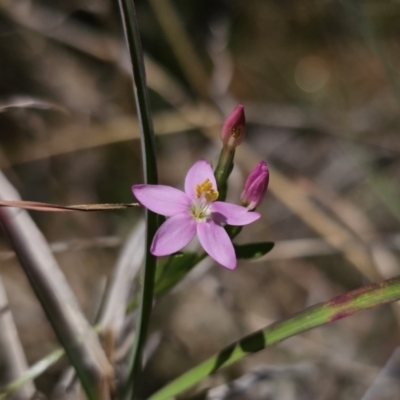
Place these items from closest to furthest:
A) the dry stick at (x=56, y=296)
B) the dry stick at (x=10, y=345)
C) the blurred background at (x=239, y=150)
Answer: the dry stick at (x=56, y=296)
the dry stick at (x=10, y=345)
the blurred background at (x=239, y=150)

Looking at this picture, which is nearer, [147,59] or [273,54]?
[147,59]

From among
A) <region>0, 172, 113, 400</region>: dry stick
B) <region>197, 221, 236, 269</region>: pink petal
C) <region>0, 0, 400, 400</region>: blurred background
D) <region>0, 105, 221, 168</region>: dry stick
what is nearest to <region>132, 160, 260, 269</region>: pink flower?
<region>197, 221, 236, 269</region>: pink petal

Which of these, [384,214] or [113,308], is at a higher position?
[113,308]

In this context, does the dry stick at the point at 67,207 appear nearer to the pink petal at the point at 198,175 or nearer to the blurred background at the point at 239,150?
the pink petal at the point at 198,175

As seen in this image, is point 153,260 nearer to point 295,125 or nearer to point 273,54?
point 295,125

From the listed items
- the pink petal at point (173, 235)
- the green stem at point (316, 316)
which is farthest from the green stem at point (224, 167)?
the green stem at point (316, 316)

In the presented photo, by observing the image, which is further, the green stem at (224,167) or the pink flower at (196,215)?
the green stem at (224,167)

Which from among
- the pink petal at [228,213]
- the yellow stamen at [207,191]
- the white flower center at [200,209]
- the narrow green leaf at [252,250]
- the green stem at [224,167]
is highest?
the green stem at [224,167]

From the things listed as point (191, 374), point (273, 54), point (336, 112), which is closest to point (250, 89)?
point (273, 54)
